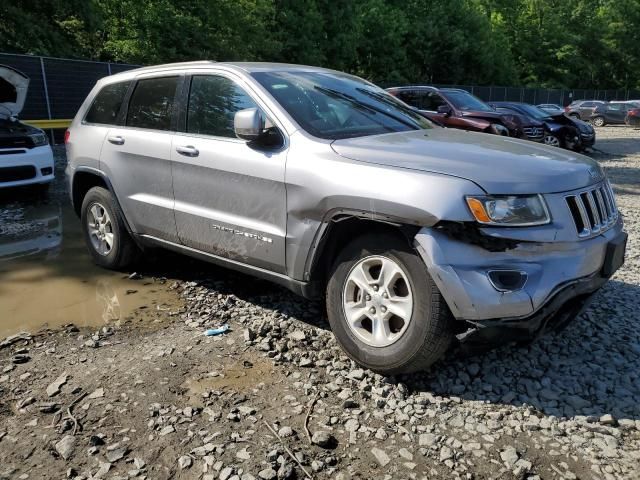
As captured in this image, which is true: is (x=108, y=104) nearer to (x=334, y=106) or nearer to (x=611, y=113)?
(x=334, y=106)

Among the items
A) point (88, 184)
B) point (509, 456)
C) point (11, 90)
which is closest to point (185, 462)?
point (509, 456)

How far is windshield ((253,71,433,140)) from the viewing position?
372 cm

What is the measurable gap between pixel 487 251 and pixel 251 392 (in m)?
1.49

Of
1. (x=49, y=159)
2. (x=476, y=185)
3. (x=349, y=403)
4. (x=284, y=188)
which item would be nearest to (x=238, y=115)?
(x=284, y=188)

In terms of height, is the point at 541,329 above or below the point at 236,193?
below

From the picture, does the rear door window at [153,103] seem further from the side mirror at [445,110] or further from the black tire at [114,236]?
the side mirror at [445,110]

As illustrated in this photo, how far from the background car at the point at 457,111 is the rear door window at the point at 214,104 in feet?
31.3

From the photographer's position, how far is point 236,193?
12.6 ft

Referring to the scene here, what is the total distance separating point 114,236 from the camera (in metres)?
5.02

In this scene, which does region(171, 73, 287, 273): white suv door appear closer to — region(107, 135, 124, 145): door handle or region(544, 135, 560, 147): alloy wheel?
region(107, 135, 124, 145): door handle

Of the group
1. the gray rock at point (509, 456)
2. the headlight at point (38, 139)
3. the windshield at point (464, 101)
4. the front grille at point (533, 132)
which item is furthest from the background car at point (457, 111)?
the gray rock at point (509, 456)

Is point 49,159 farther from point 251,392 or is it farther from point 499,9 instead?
point 499,9

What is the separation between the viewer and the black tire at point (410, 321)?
9.78ft

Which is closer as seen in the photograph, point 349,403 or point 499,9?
point 349,403
